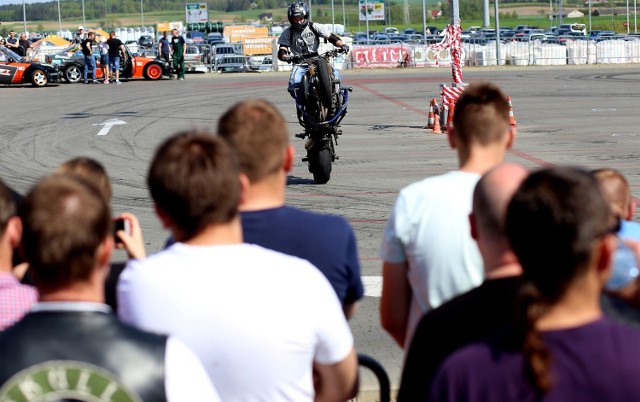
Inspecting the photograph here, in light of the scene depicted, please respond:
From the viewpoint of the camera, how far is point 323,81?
552 inches

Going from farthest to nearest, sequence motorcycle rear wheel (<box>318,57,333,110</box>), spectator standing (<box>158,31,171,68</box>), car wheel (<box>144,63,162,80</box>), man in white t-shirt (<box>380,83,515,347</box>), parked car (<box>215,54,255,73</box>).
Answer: parked car (<box>215,54,255,73</box>) → spectator standing (<box>158,31,171,68</box>) → car wheel (<box>144,63,162,80</box>) → motorcycle rear wheel (<box>318,57,333,110</box>) → man in white t-shirt (<box>380,83,515,347</box>)

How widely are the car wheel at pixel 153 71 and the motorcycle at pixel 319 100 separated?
2738cm

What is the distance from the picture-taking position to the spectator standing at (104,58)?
1501 inches

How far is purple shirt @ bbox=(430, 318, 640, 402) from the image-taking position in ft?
8.68

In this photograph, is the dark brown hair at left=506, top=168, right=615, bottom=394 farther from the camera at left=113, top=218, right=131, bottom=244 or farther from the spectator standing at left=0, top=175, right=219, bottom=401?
the camera at left=113, top=218, right=131, bottom=244

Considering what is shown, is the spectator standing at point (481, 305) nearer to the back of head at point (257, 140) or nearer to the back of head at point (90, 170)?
the back of head at point (257, 140)

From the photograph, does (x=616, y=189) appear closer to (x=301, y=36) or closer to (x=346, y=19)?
(x=301, y=36)

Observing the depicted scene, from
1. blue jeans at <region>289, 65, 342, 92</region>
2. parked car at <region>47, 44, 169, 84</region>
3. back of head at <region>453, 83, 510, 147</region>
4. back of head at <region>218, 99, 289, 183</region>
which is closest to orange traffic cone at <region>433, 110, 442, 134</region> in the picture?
blue jeans at <region>289, 65, 342, 92</region>

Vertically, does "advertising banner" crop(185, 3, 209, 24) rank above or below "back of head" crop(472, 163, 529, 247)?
above

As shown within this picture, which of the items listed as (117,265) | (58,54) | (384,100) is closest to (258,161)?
(117,265)

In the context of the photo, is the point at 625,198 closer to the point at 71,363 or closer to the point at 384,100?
the point at 71,363

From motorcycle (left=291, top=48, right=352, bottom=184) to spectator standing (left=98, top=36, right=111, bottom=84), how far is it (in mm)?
24882

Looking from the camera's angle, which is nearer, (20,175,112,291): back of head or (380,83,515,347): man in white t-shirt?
(20,175,112,291): back of head

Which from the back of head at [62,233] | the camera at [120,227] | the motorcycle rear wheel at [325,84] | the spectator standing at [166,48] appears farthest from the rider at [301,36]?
the spectator standing at [166,48]
